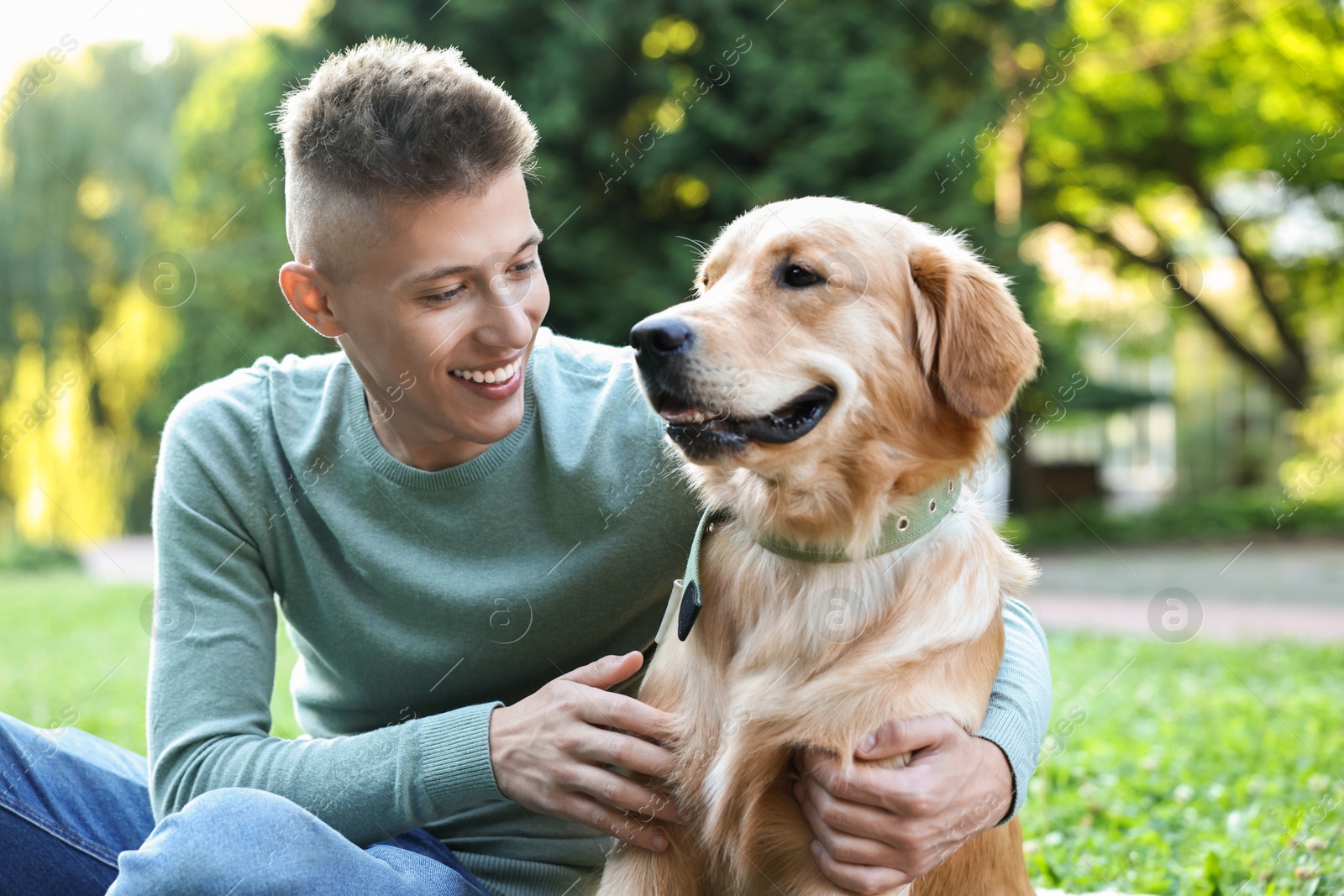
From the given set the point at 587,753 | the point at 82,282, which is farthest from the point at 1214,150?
the point at 587,753

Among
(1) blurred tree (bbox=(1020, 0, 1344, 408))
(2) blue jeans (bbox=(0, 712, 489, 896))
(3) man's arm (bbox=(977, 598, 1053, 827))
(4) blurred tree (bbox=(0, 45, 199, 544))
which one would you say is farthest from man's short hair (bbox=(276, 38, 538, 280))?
(1) blurred tree (bbox=(1020, 0, 1344, 408))

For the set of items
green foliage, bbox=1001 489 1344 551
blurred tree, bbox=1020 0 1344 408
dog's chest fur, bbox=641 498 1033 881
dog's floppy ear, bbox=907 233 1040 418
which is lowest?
green foliage, bbox=1001 489 1344 551

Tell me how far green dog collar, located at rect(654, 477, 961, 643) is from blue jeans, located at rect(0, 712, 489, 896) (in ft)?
2.19

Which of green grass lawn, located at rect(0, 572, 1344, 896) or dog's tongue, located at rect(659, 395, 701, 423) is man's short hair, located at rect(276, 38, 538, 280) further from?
green grass lawn, located at rect(0, 572, 1344, 896)

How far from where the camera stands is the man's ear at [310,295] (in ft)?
7.57

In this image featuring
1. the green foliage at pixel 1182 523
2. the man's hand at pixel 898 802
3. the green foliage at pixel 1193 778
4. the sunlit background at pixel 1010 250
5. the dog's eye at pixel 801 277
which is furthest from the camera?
the green foliage at pixel 1182 523

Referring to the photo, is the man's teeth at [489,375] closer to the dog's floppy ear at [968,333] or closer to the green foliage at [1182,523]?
the dog's floppy ear at [968,333]

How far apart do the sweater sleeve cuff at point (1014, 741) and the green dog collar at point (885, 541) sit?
0.36 m

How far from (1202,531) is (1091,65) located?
6.87 m

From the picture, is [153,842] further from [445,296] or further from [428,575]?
[445,296]

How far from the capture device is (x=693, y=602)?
203cm

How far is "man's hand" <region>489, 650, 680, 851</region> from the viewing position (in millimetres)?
1927

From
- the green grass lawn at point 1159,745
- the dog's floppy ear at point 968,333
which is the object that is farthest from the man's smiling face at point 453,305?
the green grass lawn at point 1159,745

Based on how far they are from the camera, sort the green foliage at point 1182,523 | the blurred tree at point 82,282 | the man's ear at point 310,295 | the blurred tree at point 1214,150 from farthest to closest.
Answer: the blurred tree at point 1214,150 < the green foliage at point 1182,523 < the blurred tree at point 82,282 < the man's ear at point 310,295
